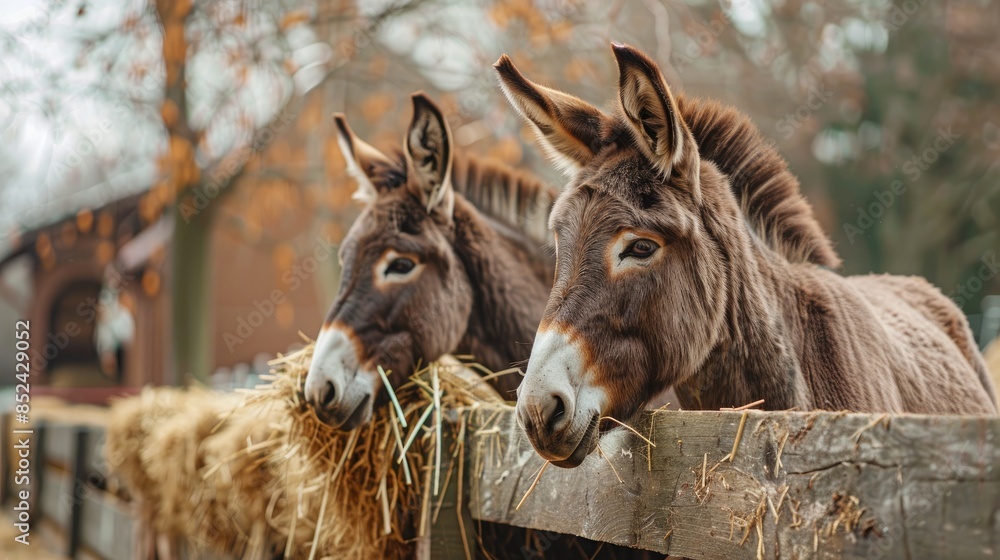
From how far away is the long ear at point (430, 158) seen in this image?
13.1 ft

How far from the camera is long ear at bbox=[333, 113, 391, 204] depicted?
432 cm

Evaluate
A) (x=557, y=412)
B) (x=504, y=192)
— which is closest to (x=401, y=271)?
(x=504, y=192)

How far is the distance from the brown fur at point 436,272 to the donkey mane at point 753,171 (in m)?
1.41

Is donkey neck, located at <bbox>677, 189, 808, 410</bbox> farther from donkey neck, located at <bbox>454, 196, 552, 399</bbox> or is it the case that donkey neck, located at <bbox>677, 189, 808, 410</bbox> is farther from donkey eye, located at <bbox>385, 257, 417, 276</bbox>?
donkey eye, located at <bbox>385, 257, 417, 276</bbox>

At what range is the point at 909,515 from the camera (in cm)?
136

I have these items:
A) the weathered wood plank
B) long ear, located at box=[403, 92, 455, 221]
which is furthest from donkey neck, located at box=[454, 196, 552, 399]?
the weathered wood plank

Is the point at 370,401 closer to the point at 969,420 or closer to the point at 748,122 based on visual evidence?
the point at 748,122

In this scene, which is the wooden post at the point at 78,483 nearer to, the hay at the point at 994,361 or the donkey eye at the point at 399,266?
the donkey eye at the point at 399,266

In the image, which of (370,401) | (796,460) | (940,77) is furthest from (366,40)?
(940,77)

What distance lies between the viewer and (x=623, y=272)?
2449mm

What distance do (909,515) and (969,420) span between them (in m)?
0.20

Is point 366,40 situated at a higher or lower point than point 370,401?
higher

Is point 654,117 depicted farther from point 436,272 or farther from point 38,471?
point 38,471

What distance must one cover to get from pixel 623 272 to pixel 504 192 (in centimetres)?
236
